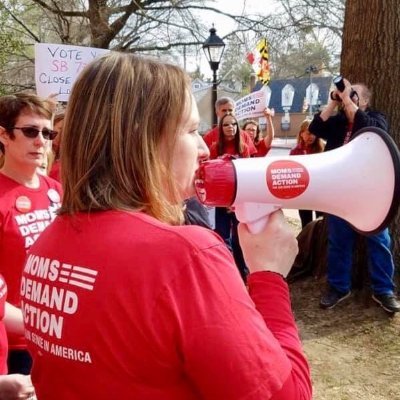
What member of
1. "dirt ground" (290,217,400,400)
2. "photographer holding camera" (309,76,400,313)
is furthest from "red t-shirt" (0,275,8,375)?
"photographer holding camera" (309,76,400,313)

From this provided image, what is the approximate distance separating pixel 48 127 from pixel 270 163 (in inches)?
74.5

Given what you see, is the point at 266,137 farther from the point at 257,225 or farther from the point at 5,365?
the point at 257,225

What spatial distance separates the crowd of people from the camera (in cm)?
87

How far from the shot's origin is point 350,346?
3.75 meters

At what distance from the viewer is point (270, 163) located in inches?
47.8

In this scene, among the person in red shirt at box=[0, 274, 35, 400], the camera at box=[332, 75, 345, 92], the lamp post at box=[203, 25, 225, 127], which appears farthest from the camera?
the lamp post at box=[203, 25, 225, 127]

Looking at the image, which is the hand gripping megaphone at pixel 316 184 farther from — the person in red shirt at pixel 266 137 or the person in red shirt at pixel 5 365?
the person in red shirt at pixel 266 137

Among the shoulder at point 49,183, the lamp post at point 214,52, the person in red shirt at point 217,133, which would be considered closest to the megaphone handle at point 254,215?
the shoulder at point 49,183

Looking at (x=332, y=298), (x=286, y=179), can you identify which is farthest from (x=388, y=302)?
(x=286, y=179)

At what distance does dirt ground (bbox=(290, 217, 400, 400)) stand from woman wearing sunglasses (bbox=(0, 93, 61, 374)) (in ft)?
A: 6.24

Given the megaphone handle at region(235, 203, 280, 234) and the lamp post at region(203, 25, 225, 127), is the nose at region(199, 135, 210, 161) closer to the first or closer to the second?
the megaphone handle at region(235, 203, 280, 234)

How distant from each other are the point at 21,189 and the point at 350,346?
2540 millimetres

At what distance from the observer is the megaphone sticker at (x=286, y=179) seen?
3.94 ft

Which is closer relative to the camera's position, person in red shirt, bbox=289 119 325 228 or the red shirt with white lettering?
the red shirt with white lettering
